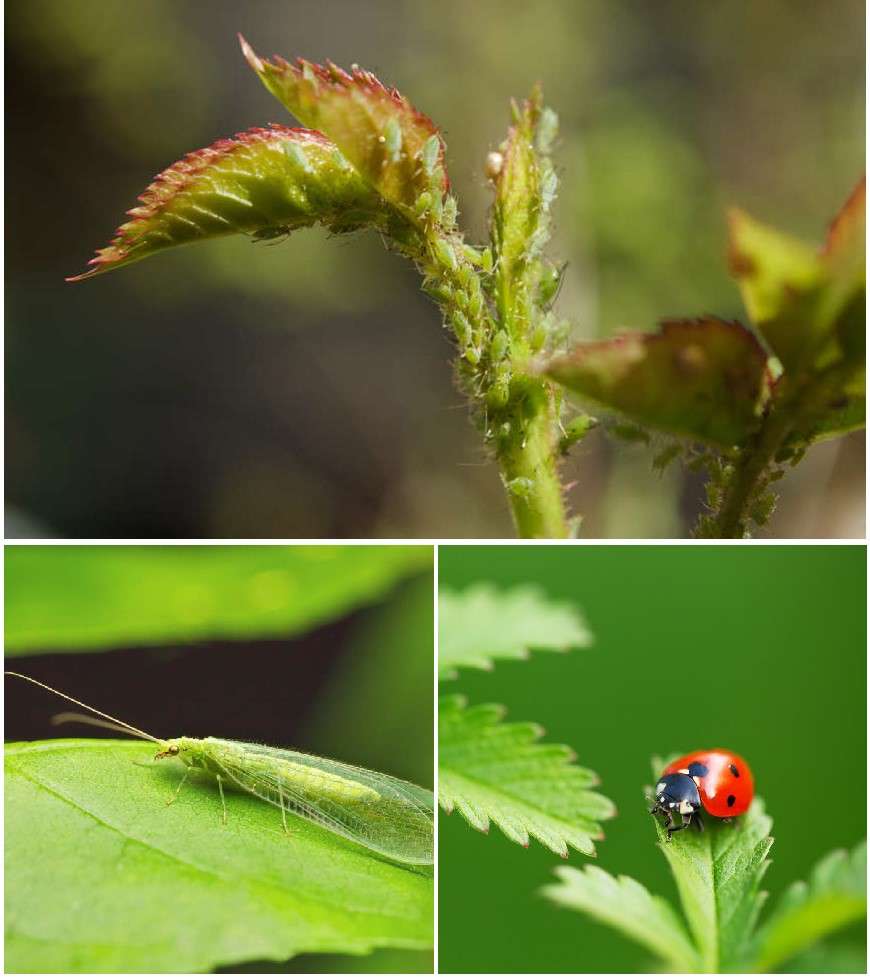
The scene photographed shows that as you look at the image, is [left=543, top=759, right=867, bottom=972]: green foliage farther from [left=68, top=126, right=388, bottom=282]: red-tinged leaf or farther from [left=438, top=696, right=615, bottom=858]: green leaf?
[left=68, top=126, right=388, bottom=282]: red-tinged leaf

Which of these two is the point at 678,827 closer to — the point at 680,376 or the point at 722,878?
the point at 722,878

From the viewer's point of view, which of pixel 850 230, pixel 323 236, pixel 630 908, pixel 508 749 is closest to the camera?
pixel 850 230

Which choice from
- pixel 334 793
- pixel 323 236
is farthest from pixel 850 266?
pixel 323 236

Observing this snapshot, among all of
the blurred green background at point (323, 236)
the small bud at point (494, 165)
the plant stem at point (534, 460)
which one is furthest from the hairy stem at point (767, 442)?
the blurred green background at point (323, 236)

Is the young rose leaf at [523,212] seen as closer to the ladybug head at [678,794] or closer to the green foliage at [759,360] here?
the green foliage at [759,360]

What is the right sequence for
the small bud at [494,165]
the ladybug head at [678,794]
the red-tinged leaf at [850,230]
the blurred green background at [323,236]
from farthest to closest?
1. the blurred green background at [323,236]
2. the ladybug head at [678,794]
3. the small bud at [494,165]
4. the red-tinged leaf at [850,230]

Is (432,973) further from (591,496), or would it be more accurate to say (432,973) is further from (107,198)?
(107,198)

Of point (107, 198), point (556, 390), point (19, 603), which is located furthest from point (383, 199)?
point (107, 198)
